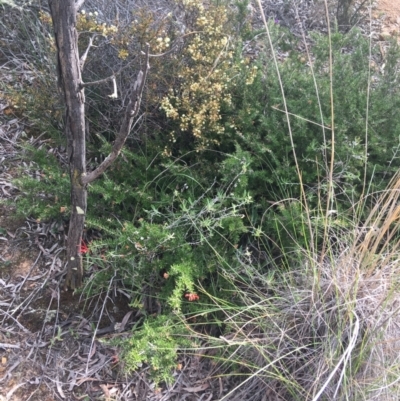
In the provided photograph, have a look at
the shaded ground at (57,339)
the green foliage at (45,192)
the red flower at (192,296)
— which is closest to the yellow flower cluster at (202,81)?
the green foliage at (45,192)

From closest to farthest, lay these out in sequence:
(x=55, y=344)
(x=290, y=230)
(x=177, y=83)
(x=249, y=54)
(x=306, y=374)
Result: (x=306, y=374), (x=55, y=344), (x=290, y=230), (x=177, y=83), (x=249, y=54)

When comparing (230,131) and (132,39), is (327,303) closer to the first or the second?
(230,131)

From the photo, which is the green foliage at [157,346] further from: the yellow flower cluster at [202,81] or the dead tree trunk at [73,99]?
the yellow flower cluster at [202,81]

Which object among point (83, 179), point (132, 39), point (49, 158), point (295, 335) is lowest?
point (295, 335)

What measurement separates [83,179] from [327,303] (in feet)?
3.82

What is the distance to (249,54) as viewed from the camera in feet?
12.1

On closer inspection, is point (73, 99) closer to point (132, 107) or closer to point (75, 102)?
point (75, 102)

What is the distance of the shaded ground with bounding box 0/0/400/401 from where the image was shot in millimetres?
2104

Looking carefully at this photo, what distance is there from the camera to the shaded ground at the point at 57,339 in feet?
6.90

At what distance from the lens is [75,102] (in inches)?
65.7

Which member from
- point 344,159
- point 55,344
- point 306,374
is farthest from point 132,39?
point 306,374

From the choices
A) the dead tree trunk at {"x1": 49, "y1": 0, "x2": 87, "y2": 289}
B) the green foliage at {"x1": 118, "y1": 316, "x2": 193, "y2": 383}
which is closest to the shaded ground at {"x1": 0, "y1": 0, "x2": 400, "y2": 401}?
the green foliage at {"x1": 118, "y1": 316, "x2": 193, "y2": 383}

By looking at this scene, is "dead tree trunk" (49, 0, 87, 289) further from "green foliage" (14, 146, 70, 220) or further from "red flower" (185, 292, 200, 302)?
"red flower" (185, 292, 200, 302)

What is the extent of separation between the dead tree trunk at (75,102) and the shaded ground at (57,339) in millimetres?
446
